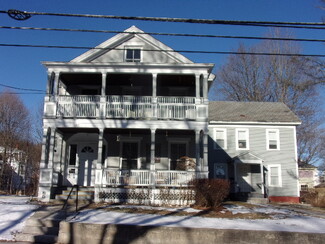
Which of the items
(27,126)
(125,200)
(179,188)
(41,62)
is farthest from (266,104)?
(27,126)

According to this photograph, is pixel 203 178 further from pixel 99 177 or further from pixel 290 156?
pixel 290 156

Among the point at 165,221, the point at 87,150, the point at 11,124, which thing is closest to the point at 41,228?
the point at 165,221

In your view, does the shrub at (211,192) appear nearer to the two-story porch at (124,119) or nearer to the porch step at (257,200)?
the two-story porch at (124,119)

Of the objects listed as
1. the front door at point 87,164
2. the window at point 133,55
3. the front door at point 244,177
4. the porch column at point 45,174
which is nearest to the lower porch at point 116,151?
the front door at point 87,164

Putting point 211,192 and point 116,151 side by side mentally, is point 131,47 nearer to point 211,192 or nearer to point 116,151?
point 116,151

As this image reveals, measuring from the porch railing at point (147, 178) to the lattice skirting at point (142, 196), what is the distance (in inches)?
12.6

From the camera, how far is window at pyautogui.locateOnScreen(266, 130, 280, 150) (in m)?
21.8

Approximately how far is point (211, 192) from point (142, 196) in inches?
134

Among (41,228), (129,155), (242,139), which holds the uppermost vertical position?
(242,139)

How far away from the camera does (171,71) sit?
1579 cm

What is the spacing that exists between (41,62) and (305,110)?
2944cm

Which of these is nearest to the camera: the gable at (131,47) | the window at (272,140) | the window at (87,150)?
the gable at (131,47)

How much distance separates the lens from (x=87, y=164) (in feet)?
57.8

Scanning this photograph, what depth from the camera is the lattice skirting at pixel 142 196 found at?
1435cm
